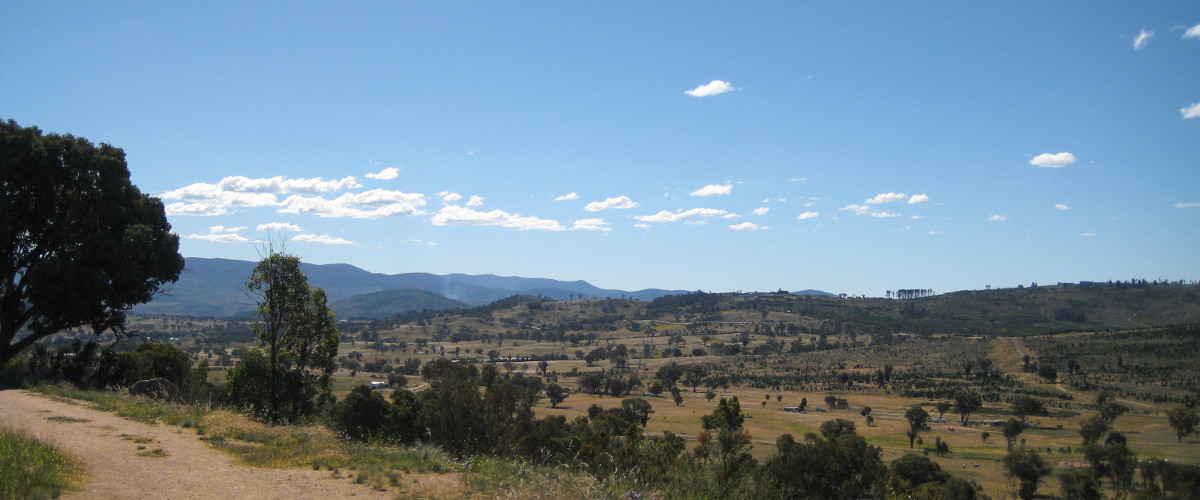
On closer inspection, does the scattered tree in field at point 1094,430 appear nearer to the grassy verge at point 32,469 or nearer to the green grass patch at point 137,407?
the green grass patch at point 137,407

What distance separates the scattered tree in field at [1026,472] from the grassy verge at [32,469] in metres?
43.4

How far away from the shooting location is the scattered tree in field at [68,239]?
22.8 m

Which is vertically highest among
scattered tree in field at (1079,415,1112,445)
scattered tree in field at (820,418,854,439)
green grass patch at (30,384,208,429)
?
green grass patch at (30,384,208,429)

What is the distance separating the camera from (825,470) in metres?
30.9

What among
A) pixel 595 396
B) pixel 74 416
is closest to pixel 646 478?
pixel 74 416

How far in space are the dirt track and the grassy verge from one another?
24cm

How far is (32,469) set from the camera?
30.8 ft

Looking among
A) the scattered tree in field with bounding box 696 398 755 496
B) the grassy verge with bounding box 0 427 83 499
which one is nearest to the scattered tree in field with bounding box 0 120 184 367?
the grassy verge with bounding box 0 427 83 499

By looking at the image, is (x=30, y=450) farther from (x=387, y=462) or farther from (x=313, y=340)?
(x=313, y=340)

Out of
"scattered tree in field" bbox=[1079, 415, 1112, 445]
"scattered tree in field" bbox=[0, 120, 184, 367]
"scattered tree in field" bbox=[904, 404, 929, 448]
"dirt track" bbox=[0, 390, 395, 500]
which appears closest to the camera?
"dirt track" bbox=[0, 390, 395, 500]

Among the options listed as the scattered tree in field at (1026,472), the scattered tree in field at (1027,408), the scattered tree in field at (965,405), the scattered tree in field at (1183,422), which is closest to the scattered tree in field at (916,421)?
the scattered tree in field at (965,405)

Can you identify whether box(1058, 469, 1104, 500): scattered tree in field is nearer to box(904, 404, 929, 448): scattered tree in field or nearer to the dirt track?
box(904, 404, 929, 448): scattered tree in field

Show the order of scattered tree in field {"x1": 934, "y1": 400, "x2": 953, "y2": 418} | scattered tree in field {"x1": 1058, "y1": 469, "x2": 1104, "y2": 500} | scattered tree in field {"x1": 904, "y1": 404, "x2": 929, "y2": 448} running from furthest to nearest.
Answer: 1. scattered tree in field {"x1": 934, "y1": 400, "x2": 953, "y2": 418}
2. scattered tree in field {"x1": 904, "y1": 404, "x2": 929, "y2": 448}
3. scattered tree in field {"x1": 1058, "y1": 469, "x2": 1104, "y2": 500}

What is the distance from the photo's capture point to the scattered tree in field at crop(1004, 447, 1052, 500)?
37.7 metres
